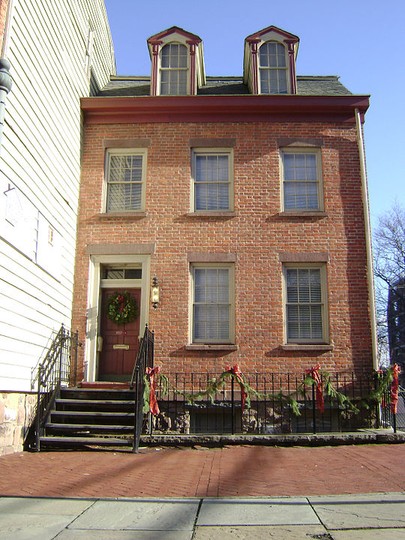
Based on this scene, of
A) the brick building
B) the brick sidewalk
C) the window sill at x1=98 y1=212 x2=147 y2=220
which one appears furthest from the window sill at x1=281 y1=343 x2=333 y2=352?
the window sill at x1=98 y1=212 x2=147 y2=220

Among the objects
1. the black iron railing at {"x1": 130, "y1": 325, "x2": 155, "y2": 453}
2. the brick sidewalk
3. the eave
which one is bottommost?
the brick sidewalk

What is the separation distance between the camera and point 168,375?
1106cm

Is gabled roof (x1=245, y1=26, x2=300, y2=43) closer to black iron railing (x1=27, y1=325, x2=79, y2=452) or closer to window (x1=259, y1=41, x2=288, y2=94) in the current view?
window (x1=259, y1=41, x2=288, y2=94)

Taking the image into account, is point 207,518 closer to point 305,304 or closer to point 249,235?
point 305,304

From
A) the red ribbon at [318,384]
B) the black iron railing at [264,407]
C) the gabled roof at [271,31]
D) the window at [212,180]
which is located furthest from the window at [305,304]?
the gabled roof at [271,31]

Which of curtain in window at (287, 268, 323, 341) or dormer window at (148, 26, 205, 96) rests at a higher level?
dormer window at (148, 26, 205, 96)

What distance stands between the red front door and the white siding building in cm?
99

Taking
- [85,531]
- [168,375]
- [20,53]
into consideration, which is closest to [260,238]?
[168,375]

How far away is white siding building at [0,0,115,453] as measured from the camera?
8.05 meters

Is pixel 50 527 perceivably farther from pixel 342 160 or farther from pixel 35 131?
pixel 342 160

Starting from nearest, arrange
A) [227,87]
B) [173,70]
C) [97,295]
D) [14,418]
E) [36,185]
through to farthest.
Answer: [14,418]
[36,185]
[97,295]
[173,70]
[227,87]

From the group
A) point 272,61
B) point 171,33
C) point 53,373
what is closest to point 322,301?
point 53,373

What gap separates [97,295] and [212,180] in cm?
365

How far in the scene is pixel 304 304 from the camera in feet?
37.8
